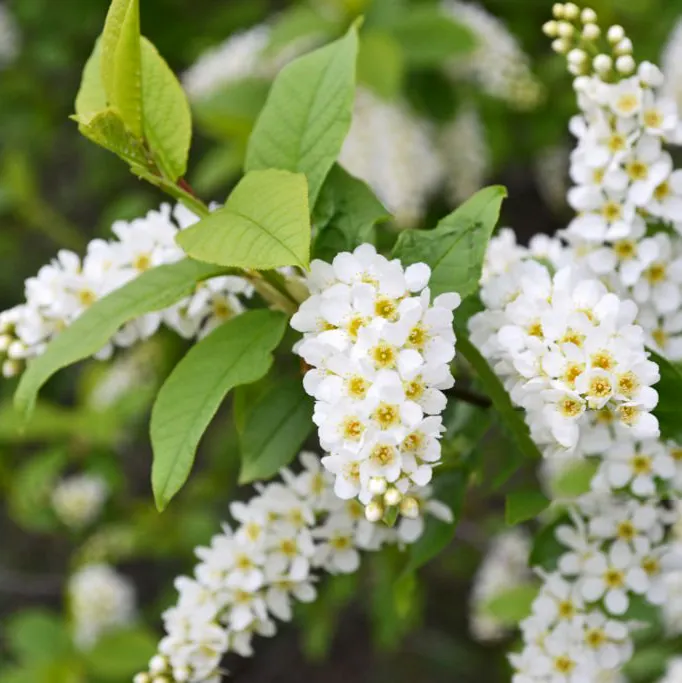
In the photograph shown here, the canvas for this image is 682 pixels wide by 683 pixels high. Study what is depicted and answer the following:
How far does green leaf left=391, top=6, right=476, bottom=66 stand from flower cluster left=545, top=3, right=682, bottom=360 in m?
1.37

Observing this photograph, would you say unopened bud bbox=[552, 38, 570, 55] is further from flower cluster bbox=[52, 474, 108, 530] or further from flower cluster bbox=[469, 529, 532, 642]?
flower cluster bbox=[52, 474, 108, 530]

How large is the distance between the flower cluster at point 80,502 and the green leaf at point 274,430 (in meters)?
2.33

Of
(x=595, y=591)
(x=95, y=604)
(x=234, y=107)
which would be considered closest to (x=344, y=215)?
(x=595, y=591)

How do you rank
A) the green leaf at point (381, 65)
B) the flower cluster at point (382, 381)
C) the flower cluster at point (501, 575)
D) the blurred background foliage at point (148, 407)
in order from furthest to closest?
1. the flower cluster at point (501, 575)
2. the blurred background foliage at point (148, 407)
3. the green leaf at point (381, 65)
4. the flower cluster at point (382, 381)

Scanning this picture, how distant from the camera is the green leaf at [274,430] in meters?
1.61

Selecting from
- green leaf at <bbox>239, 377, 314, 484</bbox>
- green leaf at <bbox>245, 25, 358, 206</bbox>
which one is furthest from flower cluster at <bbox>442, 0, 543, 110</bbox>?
green leaf at <bbox>239, 377, 314, 484</bbox>

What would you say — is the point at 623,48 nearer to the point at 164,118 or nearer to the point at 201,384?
the point at 164,118

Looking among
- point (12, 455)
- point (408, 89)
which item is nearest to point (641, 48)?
point (408, 89)

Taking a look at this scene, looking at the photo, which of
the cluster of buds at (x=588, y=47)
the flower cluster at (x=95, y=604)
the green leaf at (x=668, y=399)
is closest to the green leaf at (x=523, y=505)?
the green leaf at (x=668, y=399)

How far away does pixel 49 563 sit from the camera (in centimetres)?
539

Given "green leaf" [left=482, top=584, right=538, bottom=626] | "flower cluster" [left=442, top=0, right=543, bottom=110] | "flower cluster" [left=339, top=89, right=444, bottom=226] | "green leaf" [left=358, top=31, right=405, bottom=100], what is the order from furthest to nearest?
1. "flower cluster" [left=442, top=0, right=543, bottom=110]
2. "flower cluster" [left=339, top=89, right=444, bottom=226]
3. "green leaf" [left=358, top=31, right=405, bottom=100]
4. "green leaf" [left=482, top=584, right=538, bottom=626]

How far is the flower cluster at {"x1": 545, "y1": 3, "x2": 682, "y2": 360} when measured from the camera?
5.38ft

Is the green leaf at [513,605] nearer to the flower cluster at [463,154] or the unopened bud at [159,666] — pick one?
the unopened bud at [159,666]

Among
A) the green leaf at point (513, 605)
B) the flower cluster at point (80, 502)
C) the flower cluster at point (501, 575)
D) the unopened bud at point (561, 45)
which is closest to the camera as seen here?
the unopened bud at point (561, 45)
